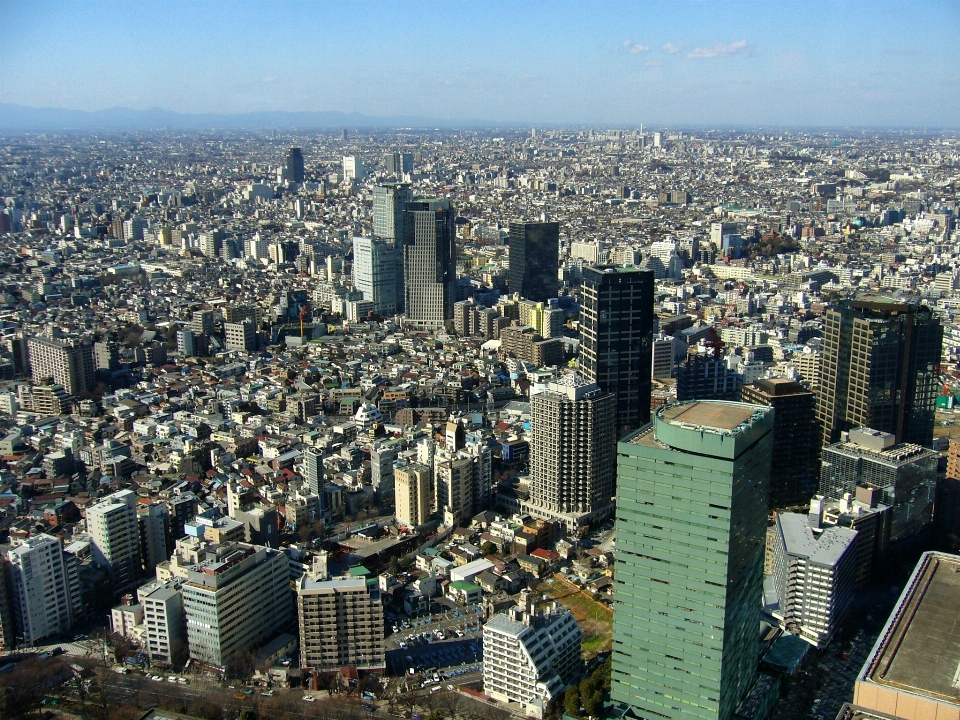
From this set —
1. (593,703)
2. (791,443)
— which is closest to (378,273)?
(791,443)

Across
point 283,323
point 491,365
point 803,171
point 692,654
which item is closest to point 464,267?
point 283,323

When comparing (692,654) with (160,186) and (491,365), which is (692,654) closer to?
(491,365)

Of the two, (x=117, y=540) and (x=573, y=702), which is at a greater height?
(x=117, y=540)

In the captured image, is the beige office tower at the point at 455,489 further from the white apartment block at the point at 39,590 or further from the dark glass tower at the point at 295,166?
the dark glass tower at the point at 295,166

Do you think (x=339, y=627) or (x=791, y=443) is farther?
(x=791, y=443)

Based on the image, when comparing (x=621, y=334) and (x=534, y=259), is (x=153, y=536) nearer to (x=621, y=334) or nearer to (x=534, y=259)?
(x=621, y=334)

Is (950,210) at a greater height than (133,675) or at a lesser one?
greater
